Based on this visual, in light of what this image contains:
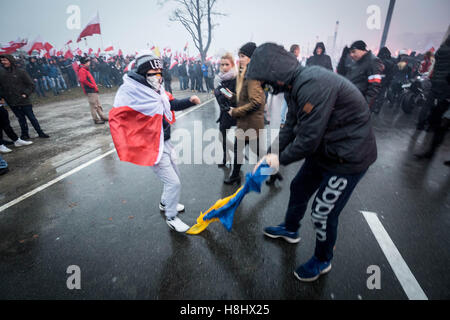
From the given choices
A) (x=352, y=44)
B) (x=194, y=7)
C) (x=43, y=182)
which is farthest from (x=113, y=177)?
(x=194, y=7)

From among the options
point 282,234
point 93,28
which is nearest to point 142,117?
point 282,234

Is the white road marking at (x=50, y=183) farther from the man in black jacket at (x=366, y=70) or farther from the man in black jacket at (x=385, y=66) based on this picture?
the man in black jacket at (x=385, y=66)

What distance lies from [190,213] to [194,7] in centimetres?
2799

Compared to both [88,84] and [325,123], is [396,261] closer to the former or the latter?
[325,123]

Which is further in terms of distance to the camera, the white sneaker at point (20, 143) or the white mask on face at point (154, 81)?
the white sneaker at point (20, 143)

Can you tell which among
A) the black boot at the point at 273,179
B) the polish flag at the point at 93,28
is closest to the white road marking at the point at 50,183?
the black boot at the point at 273,179

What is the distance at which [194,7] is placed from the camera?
2430cm

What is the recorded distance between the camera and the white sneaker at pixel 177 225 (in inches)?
106

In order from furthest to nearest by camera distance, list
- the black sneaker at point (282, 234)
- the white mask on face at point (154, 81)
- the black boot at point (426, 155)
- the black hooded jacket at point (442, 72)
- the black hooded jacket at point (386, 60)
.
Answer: the black hooded jacket at point (386, 60) → the black boot at point (426, 155) → the black hooded jacket at point (442, 72) → the black sneaker at point (282, 234) → the white mask on face at point (154, 81)

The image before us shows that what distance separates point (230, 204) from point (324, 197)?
1017mm

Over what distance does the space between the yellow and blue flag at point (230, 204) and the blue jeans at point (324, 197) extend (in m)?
0.42

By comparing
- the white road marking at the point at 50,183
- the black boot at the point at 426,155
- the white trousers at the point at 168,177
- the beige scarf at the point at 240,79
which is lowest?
the white road marking at the point at 50,183

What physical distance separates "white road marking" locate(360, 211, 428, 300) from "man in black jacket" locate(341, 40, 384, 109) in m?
2.73

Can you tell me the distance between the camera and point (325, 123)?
1.45 m
